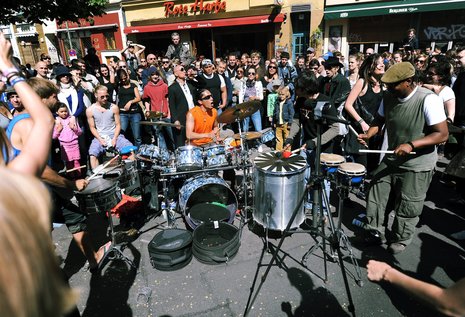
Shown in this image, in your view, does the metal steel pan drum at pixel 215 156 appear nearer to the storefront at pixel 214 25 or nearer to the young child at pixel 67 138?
the young child at pixel 67 138

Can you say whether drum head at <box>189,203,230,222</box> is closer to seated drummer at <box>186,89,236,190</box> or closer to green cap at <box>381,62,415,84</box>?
seated drummer at <box>186,89,236,190</box>

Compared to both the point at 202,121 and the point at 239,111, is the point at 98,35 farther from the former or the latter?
the point at 239,111

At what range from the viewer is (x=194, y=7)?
793 inches

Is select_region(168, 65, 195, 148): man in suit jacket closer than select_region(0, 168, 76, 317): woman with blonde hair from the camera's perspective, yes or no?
No

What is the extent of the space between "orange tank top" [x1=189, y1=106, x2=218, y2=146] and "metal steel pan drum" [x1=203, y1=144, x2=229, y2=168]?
50cm

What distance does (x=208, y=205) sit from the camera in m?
4.76

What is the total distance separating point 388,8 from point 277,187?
1461 cm

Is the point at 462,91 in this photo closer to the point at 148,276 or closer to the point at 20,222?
the point at 148,276

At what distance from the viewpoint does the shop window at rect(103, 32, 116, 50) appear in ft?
78.7

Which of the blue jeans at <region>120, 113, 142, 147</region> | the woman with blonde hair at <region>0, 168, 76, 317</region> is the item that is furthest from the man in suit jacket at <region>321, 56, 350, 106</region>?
the woman with blonde hair at <region>0, 168, 76, 317</region>

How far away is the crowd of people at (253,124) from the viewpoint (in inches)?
61.5

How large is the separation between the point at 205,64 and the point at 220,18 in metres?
13.4

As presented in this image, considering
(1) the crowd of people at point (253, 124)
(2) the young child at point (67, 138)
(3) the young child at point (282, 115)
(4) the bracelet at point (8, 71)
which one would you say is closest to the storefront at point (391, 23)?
(1) the crowd of people at point (253, 124)

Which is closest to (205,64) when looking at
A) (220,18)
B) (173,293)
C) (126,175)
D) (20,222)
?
(126,175)
